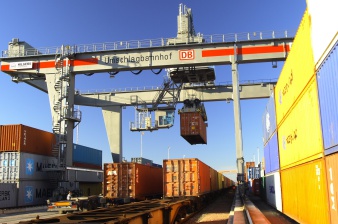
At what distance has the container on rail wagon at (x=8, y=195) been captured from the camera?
2482cm

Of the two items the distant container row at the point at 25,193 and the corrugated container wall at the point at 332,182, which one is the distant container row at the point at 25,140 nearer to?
the distant container row at the point at 25,193

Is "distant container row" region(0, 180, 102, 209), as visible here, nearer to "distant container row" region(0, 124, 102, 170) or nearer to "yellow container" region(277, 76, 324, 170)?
"distant container row" region(0, 124, 102, 170)

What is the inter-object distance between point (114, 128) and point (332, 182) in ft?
99.3

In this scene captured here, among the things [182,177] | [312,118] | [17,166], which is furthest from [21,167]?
[312,118]

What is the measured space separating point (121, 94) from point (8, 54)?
37.0 feet

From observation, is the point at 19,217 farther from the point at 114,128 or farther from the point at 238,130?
the point at 114,128

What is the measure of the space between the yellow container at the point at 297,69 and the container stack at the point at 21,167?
20834mm

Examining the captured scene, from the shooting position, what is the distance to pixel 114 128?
118ft

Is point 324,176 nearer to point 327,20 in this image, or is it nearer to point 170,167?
point 327,20

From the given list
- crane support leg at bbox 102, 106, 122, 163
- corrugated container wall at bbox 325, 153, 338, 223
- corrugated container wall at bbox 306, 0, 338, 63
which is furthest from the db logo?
corrugated container wall at bbox 325, 153, 338, 223

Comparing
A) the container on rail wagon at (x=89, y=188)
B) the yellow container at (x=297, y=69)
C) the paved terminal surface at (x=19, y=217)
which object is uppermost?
the yellow container at (x=297, y=69)

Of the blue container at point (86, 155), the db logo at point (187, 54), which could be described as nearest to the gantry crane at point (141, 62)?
the db logo at point (187, 54)

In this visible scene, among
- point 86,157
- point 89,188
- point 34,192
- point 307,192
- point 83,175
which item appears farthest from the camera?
point 86,157

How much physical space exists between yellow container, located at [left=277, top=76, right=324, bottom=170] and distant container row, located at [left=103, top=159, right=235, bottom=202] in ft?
27.7
